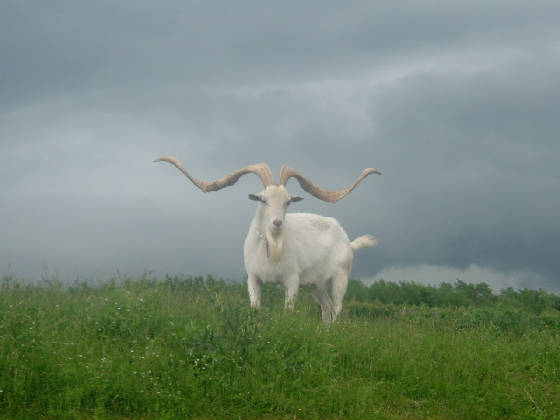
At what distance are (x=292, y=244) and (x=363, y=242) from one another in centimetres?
339

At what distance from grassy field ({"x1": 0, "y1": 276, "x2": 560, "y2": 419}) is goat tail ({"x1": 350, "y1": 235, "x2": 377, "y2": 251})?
4.10 m

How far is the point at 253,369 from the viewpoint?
796 cm

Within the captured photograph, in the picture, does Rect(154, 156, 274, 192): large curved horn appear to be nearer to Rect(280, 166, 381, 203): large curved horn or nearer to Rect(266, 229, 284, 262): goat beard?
Rect(280, 166, 381, 203): large curved horn

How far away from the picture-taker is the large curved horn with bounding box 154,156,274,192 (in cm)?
1205

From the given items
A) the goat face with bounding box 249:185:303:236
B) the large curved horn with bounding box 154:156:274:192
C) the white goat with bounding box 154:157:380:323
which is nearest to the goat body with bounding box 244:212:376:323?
the white goat with bounding box 154:157:380:323

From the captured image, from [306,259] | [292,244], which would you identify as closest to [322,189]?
[306,259]

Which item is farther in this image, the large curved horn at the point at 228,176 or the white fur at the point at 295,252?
the large curved horn at the point at 228,176

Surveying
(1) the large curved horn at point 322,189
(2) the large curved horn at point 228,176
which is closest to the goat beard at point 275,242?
(2) the large curved horn at point 228,176

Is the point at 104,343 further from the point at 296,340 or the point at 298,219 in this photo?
the point at 298,219

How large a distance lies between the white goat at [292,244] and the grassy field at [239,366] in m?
1.51

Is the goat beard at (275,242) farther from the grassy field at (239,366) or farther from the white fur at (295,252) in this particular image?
the grassy field at (239,366)

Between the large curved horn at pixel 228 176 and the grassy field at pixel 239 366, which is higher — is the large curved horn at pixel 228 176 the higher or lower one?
the higher one

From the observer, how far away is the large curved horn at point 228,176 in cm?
1205

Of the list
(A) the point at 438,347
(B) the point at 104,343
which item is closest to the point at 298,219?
(A) the point at 438,347
